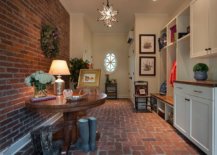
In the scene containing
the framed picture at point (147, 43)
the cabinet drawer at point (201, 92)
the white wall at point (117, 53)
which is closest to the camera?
the cabinet drawer at point (201, 92)

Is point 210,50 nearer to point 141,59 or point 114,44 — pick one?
point 141,59

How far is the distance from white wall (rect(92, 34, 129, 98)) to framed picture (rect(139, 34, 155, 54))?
274cm

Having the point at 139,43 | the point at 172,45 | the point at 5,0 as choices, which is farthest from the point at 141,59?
the point at 5,0

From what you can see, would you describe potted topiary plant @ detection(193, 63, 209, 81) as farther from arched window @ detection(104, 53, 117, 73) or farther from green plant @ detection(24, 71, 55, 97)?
arched window @ detection(104, 53, 117, 73)

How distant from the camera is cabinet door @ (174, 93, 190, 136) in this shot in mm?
2844

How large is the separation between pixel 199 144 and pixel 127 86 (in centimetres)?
602

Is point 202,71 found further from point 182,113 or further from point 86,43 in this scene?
point 86,43

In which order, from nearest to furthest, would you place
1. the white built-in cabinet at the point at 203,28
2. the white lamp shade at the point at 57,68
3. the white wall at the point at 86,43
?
the white built-in cabinet at the point at 203,28 → the white lamp shade at the point at 57,68 → the white wall at the point at 86,43

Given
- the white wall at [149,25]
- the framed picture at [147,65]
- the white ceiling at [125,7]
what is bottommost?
the framed picture at [147,65]

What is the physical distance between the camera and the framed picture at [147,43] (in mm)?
5684

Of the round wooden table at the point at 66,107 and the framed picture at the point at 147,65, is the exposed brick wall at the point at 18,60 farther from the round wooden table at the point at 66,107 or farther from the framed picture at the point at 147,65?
the framed picture at the point at 147,65

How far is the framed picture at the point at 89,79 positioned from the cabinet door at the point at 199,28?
1.69m

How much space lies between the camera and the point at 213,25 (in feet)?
8.41

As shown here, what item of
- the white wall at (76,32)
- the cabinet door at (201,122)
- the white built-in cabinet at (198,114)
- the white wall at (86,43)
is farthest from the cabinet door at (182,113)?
the white wall at (86,43)
